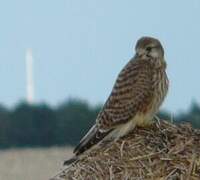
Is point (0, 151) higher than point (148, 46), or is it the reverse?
point (148, 46)

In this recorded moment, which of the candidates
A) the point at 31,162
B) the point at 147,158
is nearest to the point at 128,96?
the point at 147,158

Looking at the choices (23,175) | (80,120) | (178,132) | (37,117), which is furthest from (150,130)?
→ (37,117)

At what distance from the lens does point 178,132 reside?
9.27 meters

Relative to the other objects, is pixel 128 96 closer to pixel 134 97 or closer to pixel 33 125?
pixel 134 97

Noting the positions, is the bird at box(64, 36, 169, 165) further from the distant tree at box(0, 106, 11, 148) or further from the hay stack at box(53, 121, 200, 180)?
the distant tree at box(0, 106, 11, 148)

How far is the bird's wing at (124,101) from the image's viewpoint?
9.50 meters

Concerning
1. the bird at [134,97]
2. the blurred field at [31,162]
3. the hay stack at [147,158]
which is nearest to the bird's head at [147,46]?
the bird at [134,97]

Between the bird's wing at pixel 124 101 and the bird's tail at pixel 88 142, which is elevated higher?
the bird's wing at pixel 124 101

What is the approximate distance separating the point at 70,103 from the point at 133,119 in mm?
23730

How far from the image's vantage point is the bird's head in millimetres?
9875

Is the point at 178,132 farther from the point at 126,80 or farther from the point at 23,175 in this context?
the point at 23,175

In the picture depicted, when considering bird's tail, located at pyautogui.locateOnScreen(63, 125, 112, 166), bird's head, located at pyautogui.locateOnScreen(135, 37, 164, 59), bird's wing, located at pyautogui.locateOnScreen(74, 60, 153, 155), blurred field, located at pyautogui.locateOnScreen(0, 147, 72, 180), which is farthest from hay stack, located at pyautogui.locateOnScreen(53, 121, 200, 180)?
blurred field, located at pyautogui.locateOnScreen(0, 147, 72, 180)

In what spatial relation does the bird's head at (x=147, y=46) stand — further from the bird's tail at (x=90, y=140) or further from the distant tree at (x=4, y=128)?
the distant tree at (x=4, y=128)

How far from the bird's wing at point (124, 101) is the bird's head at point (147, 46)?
0.25ft
